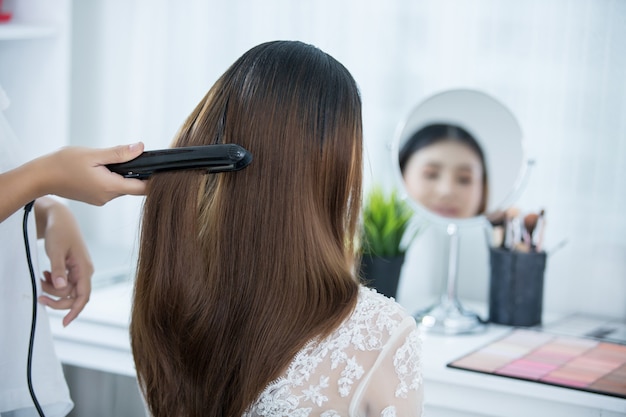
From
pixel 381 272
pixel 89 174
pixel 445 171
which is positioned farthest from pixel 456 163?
pixel 89 174

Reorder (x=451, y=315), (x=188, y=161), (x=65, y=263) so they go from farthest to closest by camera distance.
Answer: (x=451, y=315) → (x=65, y=263) → (x=188, y=161)

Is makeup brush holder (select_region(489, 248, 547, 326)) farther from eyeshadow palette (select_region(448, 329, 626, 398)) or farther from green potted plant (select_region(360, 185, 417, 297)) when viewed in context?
green potted plant (select_region(360, 185, 417, 297))

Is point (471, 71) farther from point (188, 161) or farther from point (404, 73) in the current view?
point (188, 161)

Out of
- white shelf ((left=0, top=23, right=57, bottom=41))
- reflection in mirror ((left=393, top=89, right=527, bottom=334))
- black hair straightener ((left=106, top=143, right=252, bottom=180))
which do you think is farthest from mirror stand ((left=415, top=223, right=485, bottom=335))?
white shelf ((left=0, top=23, right=57, bottom=41))

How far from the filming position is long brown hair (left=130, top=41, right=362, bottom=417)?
2.66 feet

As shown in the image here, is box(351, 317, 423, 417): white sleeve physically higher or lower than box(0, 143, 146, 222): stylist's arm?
lower

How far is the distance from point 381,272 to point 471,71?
1.43 ft

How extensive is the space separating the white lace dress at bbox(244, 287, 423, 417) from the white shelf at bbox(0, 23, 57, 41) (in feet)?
3.00

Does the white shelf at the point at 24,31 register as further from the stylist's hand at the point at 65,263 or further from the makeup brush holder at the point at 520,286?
the makeup brush holder at the point at 520,286

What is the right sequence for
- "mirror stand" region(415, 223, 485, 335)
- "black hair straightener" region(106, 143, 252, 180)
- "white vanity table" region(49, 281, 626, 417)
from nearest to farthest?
"black hair straightener" region(106, 143, 252, 180)
"white vanity table" region(49, 281, 626, 417)
"mirror stand" region(415, 223, 485, 335)

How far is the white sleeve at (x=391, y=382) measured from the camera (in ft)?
2.67

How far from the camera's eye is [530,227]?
1.38m

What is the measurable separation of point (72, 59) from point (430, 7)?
33.8 inches

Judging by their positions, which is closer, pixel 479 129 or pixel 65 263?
pixel 65 263
